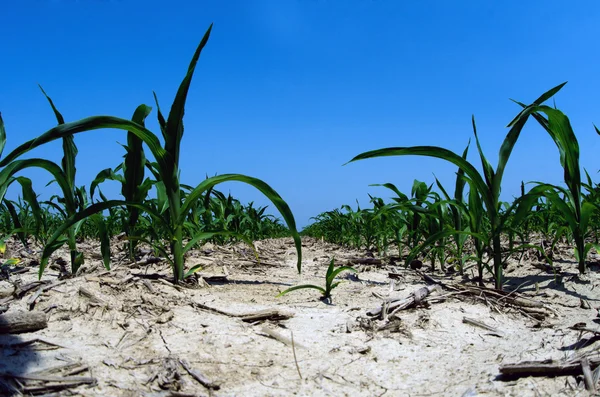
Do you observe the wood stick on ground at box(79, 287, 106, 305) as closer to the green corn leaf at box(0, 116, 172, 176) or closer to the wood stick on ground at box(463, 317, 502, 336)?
the green corn leaf at box(0, 116, 172, 176)

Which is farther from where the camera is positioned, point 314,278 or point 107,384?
point 314,278

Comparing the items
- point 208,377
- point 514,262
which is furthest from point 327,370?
point 514,262

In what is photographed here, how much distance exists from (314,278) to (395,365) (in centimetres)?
155

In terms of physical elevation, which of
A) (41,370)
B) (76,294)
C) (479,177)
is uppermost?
(479,177)

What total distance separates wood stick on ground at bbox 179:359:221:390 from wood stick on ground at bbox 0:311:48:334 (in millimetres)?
652

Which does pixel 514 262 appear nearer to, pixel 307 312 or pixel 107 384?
pixel 307 312

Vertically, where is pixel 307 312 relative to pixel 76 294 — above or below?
below

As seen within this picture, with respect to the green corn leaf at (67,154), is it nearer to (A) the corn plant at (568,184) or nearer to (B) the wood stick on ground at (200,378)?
(B) the wood stick on ground at (200,378)

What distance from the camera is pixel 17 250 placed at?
4305 mm

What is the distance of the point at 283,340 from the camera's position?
6.09ft

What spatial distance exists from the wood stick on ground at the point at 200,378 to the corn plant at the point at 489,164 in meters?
1.34

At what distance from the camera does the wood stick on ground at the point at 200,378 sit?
4.81 feet

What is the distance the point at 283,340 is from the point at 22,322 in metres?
1.01

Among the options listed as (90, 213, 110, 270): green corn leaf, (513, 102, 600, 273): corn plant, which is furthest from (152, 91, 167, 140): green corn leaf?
(513, 102, 600, 273): corn plant
